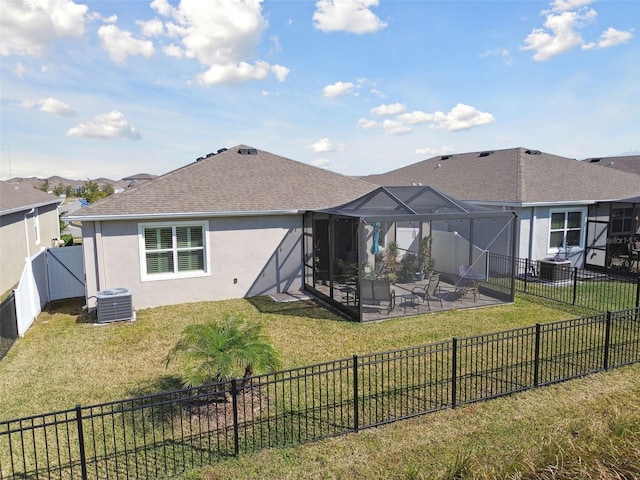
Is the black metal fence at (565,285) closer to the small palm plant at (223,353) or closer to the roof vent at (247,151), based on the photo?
the small palm plant at (223,353)

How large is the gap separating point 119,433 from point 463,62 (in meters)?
15.7

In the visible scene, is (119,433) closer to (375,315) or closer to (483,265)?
(375,315)

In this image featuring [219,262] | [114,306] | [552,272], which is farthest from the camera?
[552,272]

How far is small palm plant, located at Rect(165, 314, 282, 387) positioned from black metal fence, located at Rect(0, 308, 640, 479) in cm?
25

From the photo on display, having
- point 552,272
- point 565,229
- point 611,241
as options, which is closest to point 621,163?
point 611,241

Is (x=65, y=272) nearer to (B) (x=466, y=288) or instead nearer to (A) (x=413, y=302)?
(A) (x=413, y=302)

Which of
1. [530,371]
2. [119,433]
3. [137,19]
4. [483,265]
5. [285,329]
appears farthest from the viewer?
[483,265]

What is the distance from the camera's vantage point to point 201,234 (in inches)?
520

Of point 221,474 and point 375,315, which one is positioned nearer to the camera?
point 221,474

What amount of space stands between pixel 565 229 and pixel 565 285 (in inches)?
133

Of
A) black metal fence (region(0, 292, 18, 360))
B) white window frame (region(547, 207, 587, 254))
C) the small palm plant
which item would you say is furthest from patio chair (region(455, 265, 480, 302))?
black metal fence (region(0, 292, 18, 360))

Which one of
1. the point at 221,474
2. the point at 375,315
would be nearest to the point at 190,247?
the point at 375,315

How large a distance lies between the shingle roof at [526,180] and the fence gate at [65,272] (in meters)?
15.0

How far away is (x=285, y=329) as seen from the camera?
1041 cm
